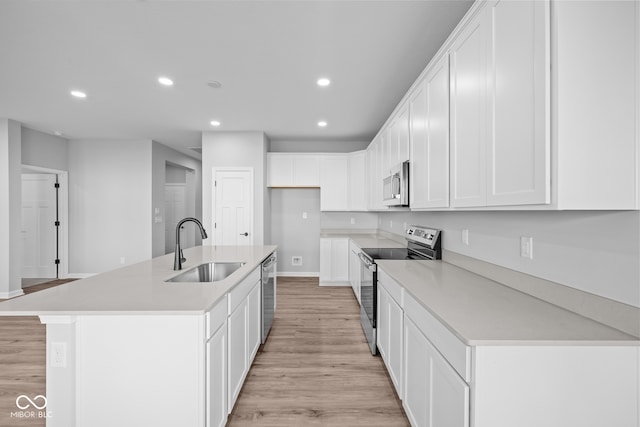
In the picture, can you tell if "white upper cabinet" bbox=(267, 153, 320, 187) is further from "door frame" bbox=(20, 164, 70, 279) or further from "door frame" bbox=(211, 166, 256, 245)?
"door frame" bbox=(20, 164, 70, 279)

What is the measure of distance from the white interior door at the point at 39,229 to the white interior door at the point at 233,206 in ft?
11.1

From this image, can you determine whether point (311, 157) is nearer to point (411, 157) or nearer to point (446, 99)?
point (411, 157)

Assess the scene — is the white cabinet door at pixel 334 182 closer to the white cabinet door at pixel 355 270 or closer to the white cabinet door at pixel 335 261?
the white cabinet door at pixel 335 261

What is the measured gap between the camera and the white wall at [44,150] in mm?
5031

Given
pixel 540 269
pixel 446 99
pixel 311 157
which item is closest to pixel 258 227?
pixel 311 157

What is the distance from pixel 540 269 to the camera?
1.54 metres

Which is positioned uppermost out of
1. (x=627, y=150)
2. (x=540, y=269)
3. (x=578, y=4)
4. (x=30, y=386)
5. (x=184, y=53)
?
(x=184, y=53)

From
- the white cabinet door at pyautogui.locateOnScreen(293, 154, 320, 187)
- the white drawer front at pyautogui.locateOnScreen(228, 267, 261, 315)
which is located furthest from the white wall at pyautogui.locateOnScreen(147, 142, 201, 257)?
the white drawer front at pyautogui.locateOnScreen(228, 267, 261, 315)

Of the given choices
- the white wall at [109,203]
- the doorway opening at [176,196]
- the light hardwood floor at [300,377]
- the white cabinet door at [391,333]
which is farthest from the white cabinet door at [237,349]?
the doorway opening at [176,196]

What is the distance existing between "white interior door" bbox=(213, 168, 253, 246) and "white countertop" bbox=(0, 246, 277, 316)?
2932 millimetres

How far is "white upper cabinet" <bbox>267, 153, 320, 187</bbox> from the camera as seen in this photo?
17.9 feet

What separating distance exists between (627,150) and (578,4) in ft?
1.71

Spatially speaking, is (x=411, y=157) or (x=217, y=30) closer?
(x=217, y=30)

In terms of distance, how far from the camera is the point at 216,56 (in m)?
2.66
